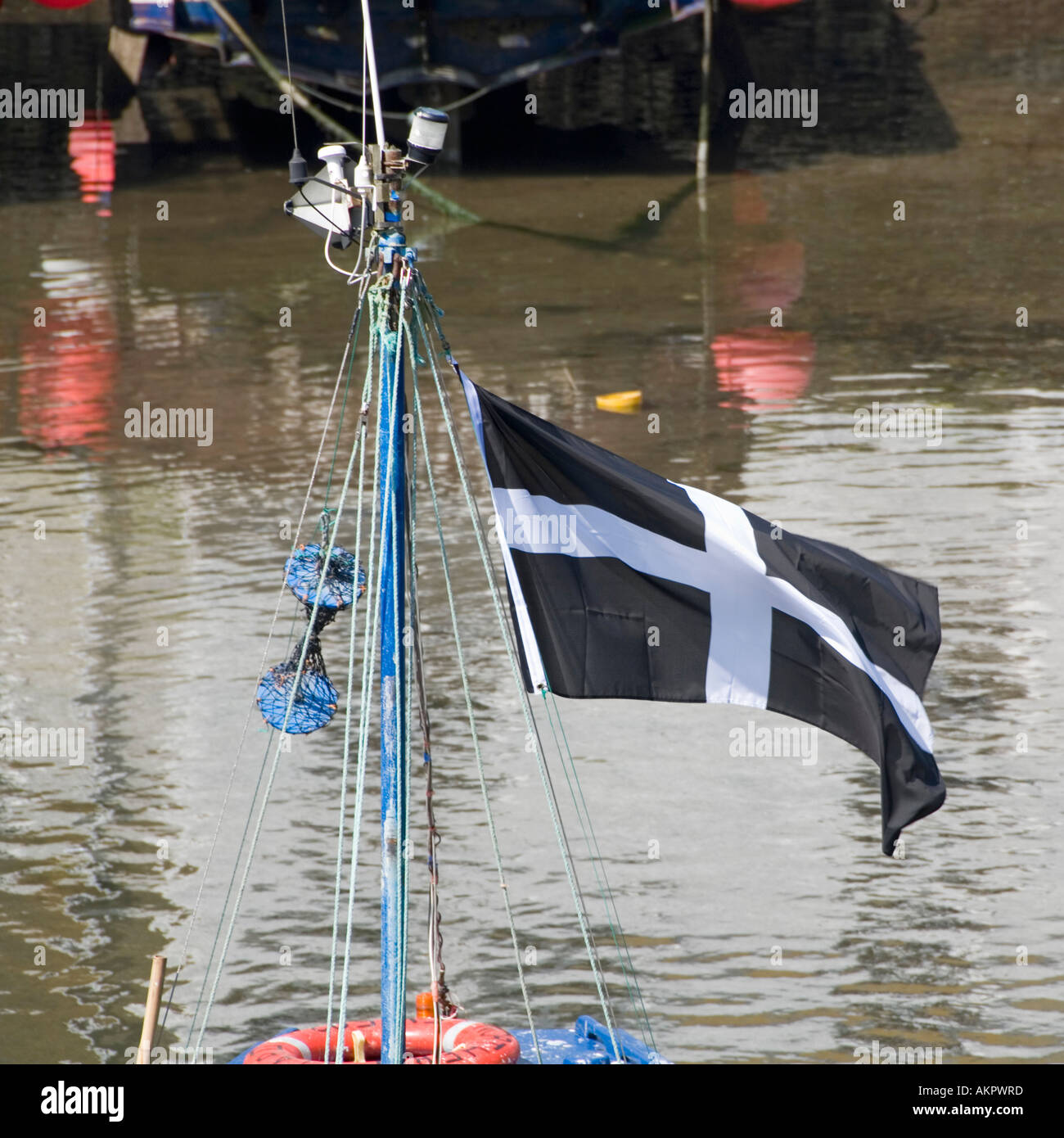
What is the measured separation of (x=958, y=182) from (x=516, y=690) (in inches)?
688

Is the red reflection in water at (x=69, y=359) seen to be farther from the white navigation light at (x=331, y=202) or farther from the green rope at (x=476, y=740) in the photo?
the white navigation light at (x=331, y=202)

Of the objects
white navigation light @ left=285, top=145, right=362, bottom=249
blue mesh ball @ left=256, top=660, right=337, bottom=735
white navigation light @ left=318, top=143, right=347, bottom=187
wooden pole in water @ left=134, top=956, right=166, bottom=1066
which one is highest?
white navigation light @ left=318, top=143, right=347, bottom=187

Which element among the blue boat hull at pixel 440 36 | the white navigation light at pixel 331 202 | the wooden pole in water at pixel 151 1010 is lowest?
the wooden pole in water at pixel 151 1010

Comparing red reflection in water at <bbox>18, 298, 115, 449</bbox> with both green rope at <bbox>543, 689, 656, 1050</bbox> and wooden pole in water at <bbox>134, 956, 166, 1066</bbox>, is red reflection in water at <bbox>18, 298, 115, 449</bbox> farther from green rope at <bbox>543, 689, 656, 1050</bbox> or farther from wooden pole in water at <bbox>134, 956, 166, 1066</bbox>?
wooden pole in water at <bbox>134, 956, 166, 1066</bbox>

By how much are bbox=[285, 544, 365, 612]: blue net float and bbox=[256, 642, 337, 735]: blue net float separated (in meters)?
0.22

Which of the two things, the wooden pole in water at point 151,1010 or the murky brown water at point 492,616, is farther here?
the murky brown water at point 492,616

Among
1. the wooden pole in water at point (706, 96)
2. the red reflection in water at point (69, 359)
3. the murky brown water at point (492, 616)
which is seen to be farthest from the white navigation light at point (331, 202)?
the wooden pole in water at point (706, 96)

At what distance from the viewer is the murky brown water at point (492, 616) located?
411 inches

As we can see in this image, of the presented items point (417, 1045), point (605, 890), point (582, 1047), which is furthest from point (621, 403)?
point (417, 1045)

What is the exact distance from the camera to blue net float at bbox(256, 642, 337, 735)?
782cm

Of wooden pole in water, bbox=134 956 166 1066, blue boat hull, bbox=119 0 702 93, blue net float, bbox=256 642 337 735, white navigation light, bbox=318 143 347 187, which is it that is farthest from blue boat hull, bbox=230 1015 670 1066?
blue boat hull, bbox=119 0 702 93

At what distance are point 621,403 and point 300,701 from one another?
1192cm

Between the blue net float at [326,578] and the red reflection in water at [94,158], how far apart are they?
2113 centimetres

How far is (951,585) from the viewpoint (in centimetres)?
1527
